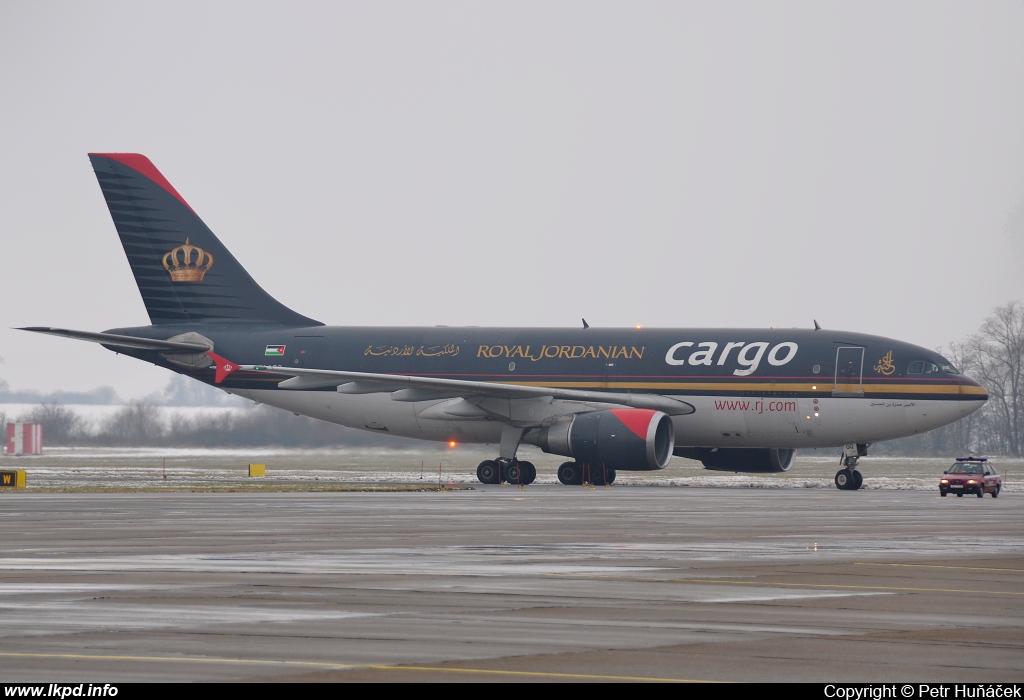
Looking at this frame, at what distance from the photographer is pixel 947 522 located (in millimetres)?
26219

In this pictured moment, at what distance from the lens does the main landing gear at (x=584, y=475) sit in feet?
143

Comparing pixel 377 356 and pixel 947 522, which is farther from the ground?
pixel 377 356

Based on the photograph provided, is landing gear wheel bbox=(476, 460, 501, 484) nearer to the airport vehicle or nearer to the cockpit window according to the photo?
the cockpit window

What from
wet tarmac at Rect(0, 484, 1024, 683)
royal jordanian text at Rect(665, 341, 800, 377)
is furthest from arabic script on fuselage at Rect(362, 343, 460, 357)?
wet tarmac at Rect(0, 484, 1024, 683)

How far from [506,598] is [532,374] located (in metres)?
31.3

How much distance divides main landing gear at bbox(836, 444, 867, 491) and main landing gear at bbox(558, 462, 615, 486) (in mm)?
6804

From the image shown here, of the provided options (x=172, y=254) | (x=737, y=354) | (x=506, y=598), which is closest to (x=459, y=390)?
(x=737, y=354)

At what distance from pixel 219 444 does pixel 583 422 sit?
20511 millimetres

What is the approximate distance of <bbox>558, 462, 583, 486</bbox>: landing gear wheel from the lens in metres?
43.7

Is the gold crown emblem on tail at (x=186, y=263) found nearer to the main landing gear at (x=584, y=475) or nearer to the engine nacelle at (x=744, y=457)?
the main landing gear at (x=584, y=475)

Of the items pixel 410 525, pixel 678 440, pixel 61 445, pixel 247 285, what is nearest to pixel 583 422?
pixel 678 440

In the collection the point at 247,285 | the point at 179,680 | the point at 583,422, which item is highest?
the point at 247,285

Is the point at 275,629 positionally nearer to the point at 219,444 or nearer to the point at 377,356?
the point at 377,356

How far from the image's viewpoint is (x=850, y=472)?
4219 cm
